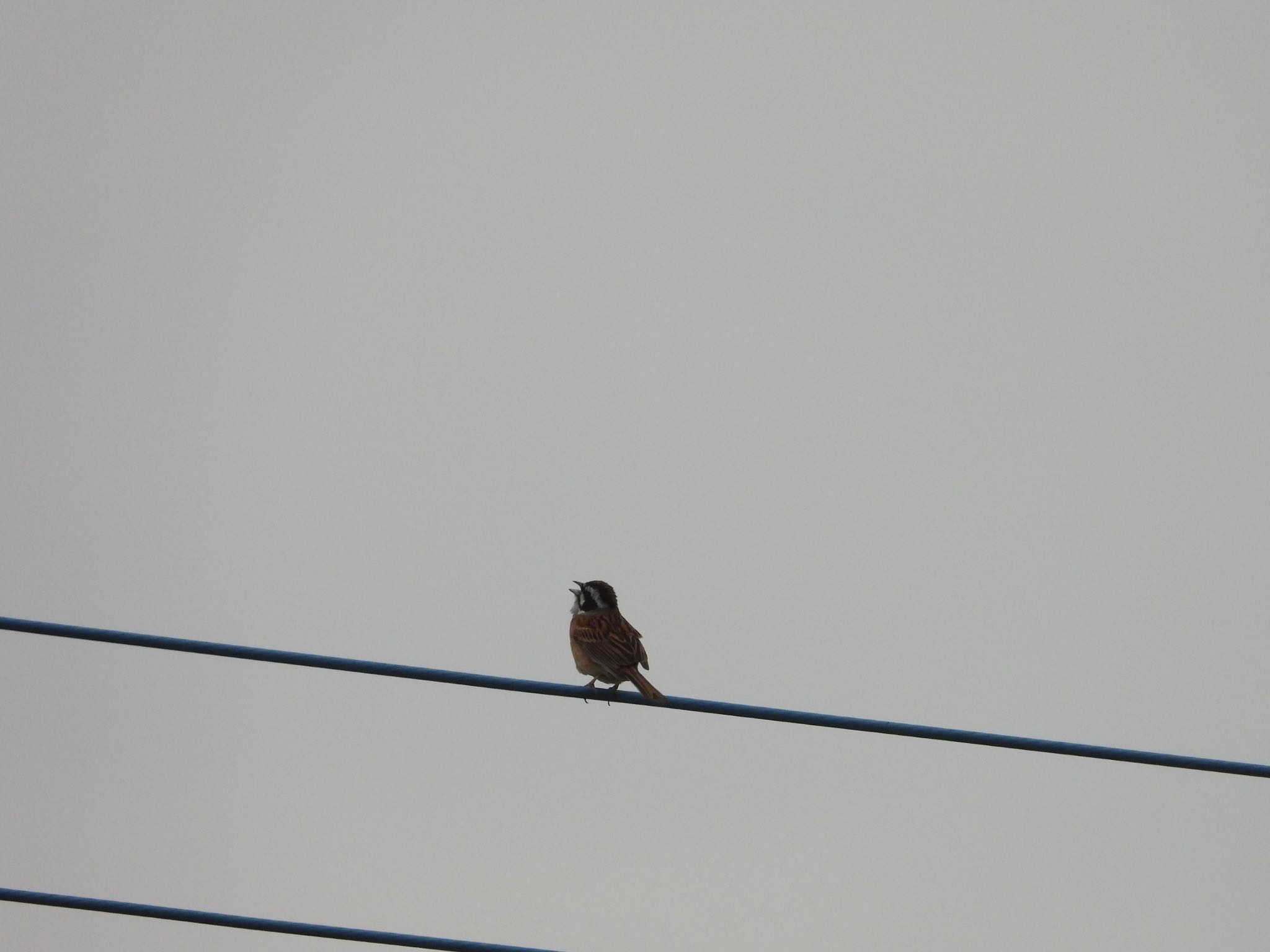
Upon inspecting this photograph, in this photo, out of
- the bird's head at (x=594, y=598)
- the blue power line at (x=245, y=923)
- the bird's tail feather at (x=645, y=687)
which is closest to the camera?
the blue power line at (x=245, y=923)

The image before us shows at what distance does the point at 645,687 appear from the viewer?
42.2 feet

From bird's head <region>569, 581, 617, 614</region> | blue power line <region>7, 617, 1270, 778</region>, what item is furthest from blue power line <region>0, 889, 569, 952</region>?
bird's head <region>569, 581, 617, 614</region>

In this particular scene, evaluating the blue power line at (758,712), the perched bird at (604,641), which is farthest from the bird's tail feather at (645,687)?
the blue power line at (758,712)

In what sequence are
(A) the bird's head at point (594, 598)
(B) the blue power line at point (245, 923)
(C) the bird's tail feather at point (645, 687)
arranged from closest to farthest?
(B) the blue power line at point (245, 923) < (C) the bird's tail feather at point (645, 687) < (A) the bird's head at point (594, 598)

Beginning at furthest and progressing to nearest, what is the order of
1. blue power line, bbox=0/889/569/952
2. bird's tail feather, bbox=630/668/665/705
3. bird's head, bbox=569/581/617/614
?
1. bird's head, bbox=569/581/617/614
2. bird's tail feather, bbox=630/668/665/705
3. blue power line, bbox=0/889/569/952

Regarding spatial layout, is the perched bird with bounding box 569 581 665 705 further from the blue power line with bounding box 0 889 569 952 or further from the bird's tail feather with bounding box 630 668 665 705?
the blue power line with bounding box 0 889 569 952

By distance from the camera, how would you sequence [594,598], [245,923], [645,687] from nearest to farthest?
[245,923] → [645,687] → [594,598]

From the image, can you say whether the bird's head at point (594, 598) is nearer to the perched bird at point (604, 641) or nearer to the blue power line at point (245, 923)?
the perched bird at point (604, 641)

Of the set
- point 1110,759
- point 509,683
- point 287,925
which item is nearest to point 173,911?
point 287,925

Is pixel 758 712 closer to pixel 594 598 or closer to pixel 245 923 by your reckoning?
pixel 245 923

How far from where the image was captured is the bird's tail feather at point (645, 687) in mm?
12523

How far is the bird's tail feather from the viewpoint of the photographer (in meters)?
12.5

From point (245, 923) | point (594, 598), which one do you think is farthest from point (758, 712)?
point (594, 598)

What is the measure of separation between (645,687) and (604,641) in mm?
1448
